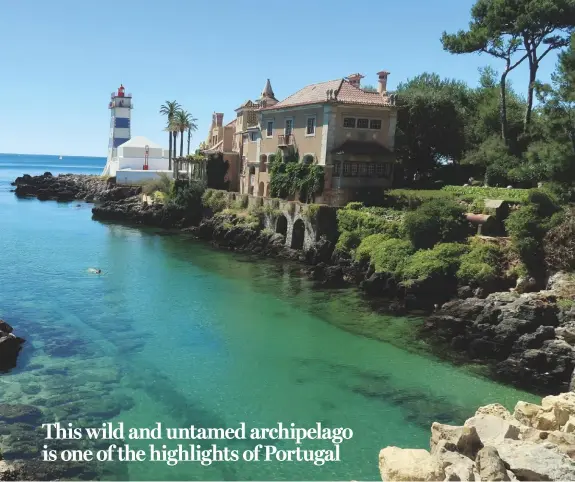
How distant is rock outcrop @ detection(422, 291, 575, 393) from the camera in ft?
70.3

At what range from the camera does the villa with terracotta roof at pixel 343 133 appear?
47156 millimetres

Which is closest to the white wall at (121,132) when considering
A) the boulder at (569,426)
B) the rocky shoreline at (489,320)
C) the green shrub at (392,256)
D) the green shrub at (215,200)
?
the green shrub at (215,200)

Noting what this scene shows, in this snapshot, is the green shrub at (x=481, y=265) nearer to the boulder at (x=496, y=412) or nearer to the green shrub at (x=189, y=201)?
the boulder at (x=496, y=412)

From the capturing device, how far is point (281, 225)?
49469 mm

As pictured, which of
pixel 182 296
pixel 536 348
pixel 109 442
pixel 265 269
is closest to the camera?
pixel 109 442

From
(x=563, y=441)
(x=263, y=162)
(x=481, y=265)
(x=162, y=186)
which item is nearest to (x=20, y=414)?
(x=563, y=441)

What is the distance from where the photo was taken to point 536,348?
73.7ft

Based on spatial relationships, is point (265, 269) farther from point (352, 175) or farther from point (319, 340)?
point (319, 340)

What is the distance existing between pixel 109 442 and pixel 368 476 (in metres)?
7.68

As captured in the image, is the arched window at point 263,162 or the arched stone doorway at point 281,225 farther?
the arched window at point 263,162

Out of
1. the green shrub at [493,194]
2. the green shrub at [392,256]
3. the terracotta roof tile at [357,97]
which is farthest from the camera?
the terracotta roof tile at [357,97]

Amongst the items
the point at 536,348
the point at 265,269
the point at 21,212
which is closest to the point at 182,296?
the point at 265,269

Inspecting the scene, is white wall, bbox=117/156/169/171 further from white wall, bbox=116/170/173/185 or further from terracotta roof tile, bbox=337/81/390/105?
terracotta roof tile, bbox=337/81/390/105

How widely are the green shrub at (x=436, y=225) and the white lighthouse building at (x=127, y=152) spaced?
53473mm
